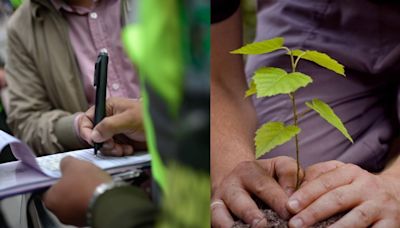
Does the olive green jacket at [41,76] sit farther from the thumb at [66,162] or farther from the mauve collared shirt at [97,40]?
the thumb at [66,162]

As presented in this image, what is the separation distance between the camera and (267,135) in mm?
659

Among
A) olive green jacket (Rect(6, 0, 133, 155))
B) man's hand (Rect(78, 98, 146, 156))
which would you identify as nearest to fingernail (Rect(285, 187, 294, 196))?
man's hand (Rect(78, 98, 146, 156))

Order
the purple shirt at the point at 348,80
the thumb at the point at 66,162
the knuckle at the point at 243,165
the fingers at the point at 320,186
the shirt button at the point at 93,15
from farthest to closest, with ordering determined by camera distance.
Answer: the purple shirt at the point at 348,80 < the shirt button at the point at 93,15 < the knuckle at the point at 243,165 < the fingers at the point at 320,186 < the thumb at the point at 66,162

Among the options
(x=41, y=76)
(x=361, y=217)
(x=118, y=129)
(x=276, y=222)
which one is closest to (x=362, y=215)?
(x=361, y=217)

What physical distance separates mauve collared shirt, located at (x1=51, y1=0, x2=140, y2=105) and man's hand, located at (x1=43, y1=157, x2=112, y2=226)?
12cm

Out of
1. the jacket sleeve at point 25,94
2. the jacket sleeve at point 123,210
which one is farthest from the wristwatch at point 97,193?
the jacket sleeve at point 25,94

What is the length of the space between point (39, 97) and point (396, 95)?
0.73m

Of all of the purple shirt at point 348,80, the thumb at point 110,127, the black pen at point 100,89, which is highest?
the black pen at point 100,89

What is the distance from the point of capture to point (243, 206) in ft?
2.28


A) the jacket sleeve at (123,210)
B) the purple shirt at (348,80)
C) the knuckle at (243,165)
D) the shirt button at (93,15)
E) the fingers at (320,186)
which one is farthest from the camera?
the purple shirt at (348,80)

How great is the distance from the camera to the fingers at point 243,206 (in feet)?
2.20

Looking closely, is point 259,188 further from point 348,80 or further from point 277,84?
point 348,80

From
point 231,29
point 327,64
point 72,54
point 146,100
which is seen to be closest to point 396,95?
point 231,29

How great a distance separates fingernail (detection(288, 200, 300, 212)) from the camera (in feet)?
2.21
